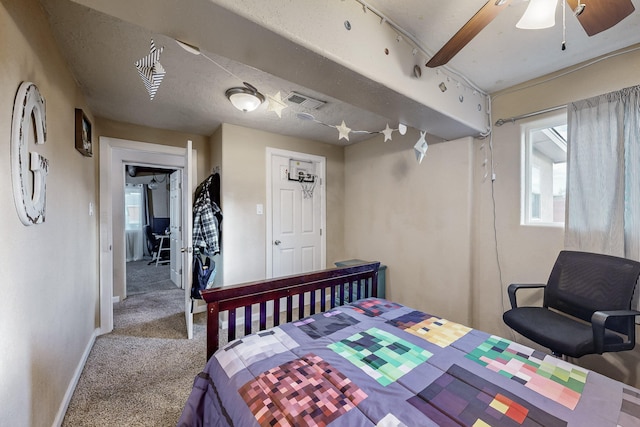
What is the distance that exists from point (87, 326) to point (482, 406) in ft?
9.64

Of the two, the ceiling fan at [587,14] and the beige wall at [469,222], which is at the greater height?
Result: the ceiling fan at [587,14]

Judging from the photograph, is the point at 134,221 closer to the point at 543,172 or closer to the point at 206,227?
the point at 206,227

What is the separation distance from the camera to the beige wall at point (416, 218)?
2.45 meters

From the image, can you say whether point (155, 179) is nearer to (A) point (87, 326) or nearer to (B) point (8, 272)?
(A) point (87, 326)

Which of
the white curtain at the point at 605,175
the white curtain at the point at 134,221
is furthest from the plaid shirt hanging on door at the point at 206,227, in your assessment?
the white curtain at the point at 134,221

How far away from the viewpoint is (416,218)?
9.24ft

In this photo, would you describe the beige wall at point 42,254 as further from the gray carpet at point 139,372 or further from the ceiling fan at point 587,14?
the ceiling fan at point 587,14

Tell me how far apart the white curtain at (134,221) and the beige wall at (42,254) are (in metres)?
4.96

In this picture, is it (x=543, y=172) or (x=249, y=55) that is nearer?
(x=249, y=55)

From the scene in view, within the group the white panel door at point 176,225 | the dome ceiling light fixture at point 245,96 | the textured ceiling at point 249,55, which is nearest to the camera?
the textured ceiling at point 249,55

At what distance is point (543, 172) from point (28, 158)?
336cm

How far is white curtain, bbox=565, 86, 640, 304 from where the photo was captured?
63.1 inches

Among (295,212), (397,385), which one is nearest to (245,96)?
(295,212)

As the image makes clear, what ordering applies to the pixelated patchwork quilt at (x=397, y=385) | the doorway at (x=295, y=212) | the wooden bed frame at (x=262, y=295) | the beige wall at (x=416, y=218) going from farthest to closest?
the doorway at (x=295, y=212) → the beige wall at (x=416, y=218) → the wooden bed frame at (x=262, y=295) → the pixelated patchwork quilt at (x=397, y=385)
